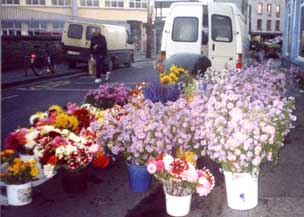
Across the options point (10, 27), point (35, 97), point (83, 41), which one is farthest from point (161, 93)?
point (10, 27)

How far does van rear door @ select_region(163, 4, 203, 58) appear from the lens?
40.4ft

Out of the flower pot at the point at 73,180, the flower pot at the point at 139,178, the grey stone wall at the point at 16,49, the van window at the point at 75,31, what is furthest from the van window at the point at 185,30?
the van window at the point at 75,31

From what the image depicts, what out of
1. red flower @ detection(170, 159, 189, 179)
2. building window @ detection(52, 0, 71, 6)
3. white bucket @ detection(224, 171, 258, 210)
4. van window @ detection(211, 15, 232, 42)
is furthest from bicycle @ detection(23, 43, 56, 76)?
building window @ detection(52, 0, 71, 6)

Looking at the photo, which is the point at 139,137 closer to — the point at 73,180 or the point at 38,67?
the point at 73,180

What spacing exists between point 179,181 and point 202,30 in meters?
8.74

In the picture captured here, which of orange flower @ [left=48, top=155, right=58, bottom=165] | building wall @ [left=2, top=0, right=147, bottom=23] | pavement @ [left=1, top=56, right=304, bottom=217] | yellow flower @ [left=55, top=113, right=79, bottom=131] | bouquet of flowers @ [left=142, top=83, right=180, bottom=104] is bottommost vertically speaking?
pavement @ [left=1, top=56, right=304, bottom=217]

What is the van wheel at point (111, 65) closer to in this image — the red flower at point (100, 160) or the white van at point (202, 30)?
the white van at point (202, 30)

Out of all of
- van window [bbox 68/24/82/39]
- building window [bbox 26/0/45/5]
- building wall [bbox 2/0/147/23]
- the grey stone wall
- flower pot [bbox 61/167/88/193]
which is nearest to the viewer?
flower pot [bbox 61/167/88/193]

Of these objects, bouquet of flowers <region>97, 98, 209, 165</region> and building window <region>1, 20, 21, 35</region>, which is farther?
building window <region>1, 20, 21, 35</region>

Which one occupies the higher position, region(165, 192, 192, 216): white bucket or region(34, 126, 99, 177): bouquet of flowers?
region(34, 126, 99, 177): bouquet of flowers

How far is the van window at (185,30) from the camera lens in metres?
12.4

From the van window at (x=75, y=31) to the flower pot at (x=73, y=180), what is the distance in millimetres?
17683

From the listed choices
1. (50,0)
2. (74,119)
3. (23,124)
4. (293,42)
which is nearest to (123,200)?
(74,119)

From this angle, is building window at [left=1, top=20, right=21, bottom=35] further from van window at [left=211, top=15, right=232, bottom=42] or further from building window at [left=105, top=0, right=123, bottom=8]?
building window at [left=105, top=0, right=123, bottom=8]
